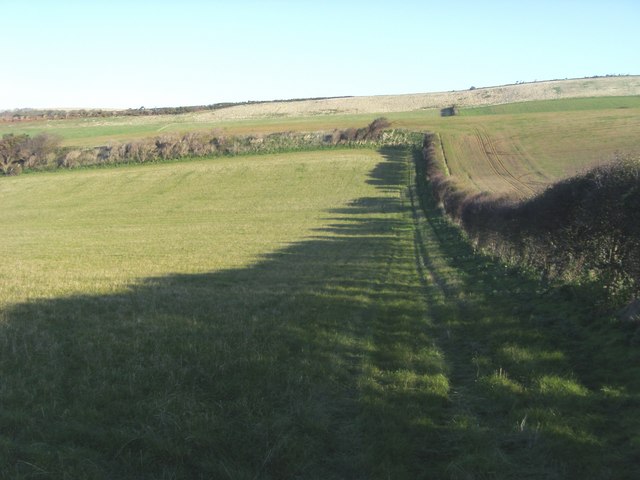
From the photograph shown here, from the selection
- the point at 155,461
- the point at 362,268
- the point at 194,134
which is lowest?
the point at 362,268

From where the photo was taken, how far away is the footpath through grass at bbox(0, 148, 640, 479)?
4980mm

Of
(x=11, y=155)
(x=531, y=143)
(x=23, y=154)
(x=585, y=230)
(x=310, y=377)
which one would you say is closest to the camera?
(x=310, y=377)

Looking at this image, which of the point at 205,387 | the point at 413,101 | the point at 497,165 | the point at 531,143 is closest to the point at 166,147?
the point at 497,165

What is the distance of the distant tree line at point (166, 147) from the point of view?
7544 centimetres

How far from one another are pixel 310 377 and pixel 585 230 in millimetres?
6796

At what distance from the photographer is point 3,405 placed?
5637 millimetres

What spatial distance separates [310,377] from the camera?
22.8 ft

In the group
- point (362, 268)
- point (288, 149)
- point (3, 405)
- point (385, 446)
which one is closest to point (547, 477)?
point (385, 446)

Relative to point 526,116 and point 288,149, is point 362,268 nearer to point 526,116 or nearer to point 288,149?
point 288,149

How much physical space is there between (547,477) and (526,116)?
82020 millimetres

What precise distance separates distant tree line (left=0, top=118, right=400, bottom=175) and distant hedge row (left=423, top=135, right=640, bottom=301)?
61.0 m

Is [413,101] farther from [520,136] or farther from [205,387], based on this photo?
[205,387]

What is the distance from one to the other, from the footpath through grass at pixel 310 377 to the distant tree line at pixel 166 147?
2361 inches

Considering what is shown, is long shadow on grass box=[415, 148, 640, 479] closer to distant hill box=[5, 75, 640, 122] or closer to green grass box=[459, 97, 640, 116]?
green grass box=[459, 97, 640, 116]
